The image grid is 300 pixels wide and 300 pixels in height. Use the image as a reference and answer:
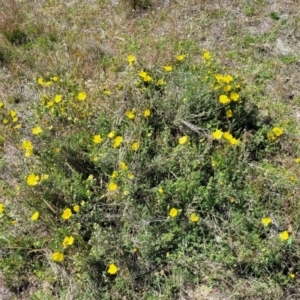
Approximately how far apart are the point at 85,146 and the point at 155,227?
3.15 feet

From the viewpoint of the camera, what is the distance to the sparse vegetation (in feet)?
9.16

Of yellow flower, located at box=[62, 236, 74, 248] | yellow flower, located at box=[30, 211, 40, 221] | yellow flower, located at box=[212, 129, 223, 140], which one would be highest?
yellow flower, located at box=[212, 129, 223, 140]

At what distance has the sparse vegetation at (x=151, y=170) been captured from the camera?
279cm

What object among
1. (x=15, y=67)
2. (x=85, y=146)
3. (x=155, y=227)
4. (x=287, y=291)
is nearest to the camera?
(x=287, y=291)

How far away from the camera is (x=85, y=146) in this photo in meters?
3.40

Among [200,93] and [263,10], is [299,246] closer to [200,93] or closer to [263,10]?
[200,93]

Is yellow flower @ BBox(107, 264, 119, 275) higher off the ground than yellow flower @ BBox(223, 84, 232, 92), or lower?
lower

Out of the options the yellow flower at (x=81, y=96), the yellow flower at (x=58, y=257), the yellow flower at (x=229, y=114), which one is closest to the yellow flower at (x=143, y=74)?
the yellow flower at (x=81, y=96)

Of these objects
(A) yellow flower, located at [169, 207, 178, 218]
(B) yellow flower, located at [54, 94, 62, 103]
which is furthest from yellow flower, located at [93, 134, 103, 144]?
(A) yellow flower, located at [169, 207, 178, 218]

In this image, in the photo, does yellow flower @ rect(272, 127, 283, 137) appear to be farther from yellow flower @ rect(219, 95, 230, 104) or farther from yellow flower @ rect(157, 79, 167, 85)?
yellow flower @ rect(157, 79, 167, 85)

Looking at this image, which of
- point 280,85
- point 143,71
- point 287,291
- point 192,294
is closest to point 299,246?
point 287,291

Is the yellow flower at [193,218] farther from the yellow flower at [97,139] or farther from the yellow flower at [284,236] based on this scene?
the yellow flower at [97,139]

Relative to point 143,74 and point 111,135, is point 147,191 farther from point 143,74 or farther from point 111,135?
point 143,74

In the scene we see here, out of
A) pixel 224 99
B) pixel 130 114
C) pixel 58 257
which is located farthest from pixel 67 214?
pixel 224 99
